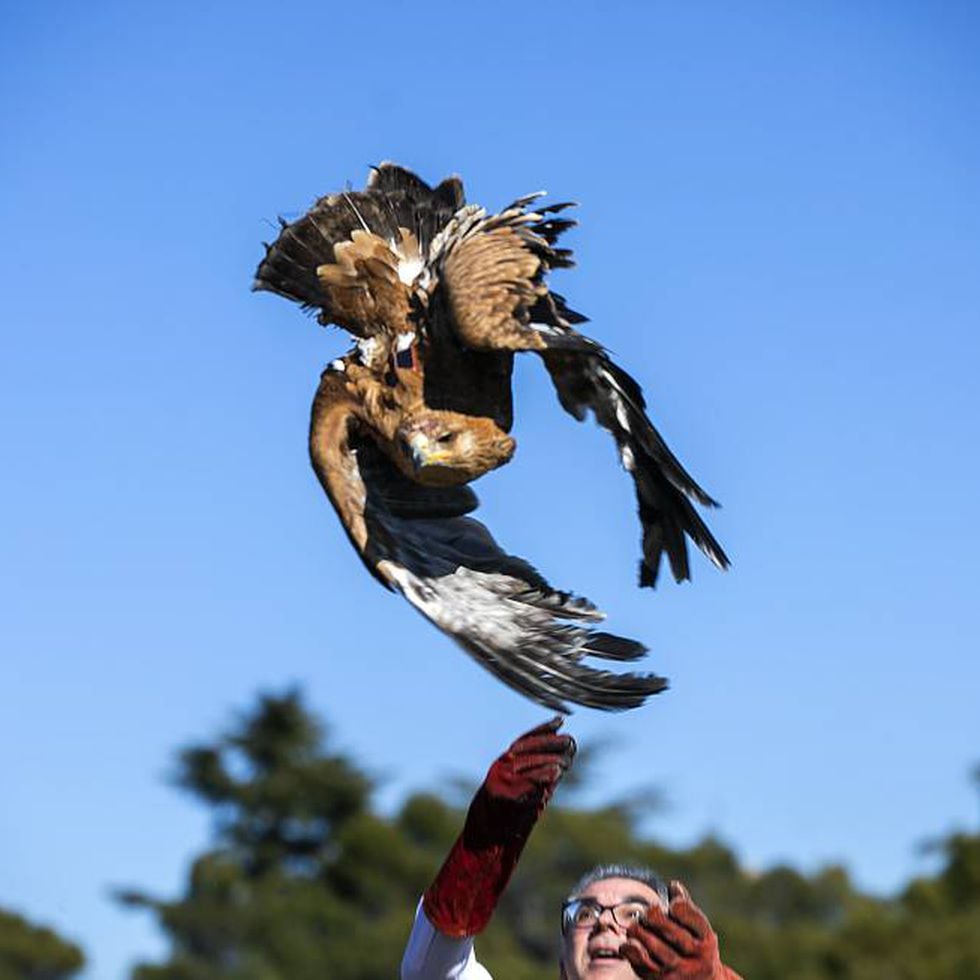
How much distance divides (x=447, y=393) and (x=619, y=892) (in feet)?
6.24

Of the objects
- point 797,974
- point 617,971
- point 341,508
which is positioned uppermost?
point 797,974

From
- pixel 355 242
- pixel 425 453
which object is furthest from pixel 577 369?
pixel 355 242

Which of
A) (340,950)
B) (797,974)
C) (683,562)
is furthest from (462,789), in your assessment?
(683,562)

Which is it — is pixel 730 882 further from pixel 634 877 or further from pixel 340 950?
pixel 634 877

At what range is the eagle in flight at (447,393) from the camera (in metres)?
7.27

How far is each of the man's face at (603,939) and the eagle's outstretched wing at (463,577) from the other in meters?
0.56

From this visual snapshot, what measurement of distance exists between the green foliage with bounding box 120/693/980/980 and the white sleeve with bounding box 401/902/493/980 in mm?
17640

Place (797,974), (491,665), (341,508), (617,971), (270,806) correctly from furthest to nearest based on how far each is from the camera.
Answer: (270,806), (797,974), (341,508), (491,665), (617,971)

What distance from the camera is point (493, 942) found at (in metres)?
27.6

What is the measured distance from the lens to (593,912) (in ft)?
20.9

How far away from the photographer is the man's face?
20.6ft

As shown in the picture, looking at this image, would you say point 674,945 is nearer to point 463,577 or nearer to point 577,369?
point 463,577

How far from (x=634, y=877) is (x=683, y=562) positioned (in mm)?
1476

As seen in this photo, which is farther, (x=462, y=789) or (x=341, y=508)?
(x=462, y=789)
